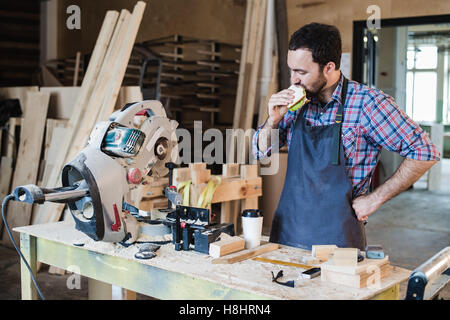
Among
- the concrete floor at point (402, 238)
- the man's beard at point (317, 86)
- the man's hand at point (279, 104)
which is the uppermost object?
the man's beard at point (317, 86)

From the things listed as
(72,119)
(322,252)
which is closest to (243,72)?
(72,119)

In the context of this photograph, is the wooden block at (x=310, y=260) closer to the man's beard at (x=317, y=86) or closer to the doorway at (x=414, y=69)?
the man's beard at (x=317, y=86)

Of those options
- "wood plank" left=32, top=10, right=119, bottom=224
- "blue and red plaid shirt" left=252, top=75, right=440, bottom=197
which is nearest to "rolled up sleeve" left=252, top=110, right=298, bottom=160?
"blue and red plaid shirt" left=252, top=75, right=440, bottom=197

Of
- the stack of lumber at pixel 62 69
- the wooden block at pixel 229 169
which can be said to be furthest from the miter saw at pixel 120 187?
the stack of lumber at pixel 62 69

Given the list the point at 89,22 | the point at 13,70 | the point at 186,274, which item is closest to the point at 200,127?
the point at 89,22

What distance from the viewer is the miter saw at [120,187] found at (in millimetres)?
1771

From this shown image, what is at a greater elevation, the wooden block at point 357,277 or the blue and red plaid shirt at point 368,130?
the blue and red plaid shirt at point 368,130

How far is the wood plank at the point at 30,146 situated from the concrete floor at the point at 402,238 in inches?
14.7

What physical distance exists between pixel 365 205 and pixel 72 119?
9.97ft

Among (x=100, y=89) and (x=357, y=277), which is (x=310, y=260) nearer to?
(x=357, y=277)

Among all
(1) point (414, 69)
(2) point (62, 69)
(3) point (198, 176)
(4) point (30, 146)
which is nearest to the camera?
(3) point (198, 176)

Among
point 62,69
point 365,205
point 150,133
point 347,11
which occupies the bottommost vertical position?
point 365,205

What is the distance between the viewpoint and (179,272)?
1594 mm
